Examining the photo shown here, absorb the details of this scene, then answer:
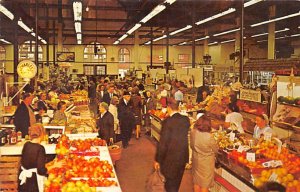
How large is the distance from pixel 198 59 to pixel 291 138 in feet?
110

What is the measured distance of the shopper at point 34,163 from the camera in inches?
221

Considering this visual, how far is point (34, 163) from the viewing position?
570cm

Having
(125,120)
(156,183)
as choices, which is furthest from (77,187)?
(125,120)

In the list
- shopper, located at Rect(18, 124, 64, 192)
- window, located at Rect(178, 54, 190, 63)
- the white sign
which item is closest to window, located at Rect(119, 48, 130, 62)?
window, located at Rect(178, 54, 190, 63)

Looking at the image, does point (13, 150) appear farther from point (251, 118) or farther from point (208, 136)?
point (251, 118)

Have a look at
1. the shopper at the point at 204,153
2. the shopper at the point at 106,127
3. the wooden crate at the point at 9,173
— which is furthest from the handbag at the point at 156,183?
the shopper at the point at 106,127

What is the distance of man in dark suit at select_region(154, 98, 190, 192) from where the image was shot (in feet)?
20.8

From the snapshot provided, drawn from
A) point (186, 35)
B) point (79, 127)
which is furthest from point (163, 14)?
point (186, 35)

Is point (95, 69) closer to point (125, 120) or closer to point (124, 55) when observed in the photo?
point (124, 55)

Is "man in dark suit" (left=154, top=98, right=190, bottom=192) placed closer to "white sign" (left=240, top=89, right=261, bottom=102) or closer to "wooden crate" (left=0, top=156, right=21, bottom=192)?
"wooden crate" (left=0, top=156, right=21, bottom=192)

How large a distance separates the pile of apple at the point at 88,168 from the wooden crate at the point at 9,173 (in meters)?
1.50

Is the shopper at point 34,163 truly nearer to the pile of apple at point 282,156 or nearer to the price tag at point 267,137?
the pile of apple at point 282,156

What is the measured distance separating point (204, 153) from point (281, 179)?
1.29m

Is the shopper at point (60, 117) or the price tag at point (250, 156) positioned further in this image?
the shopper at point (60, 117)
